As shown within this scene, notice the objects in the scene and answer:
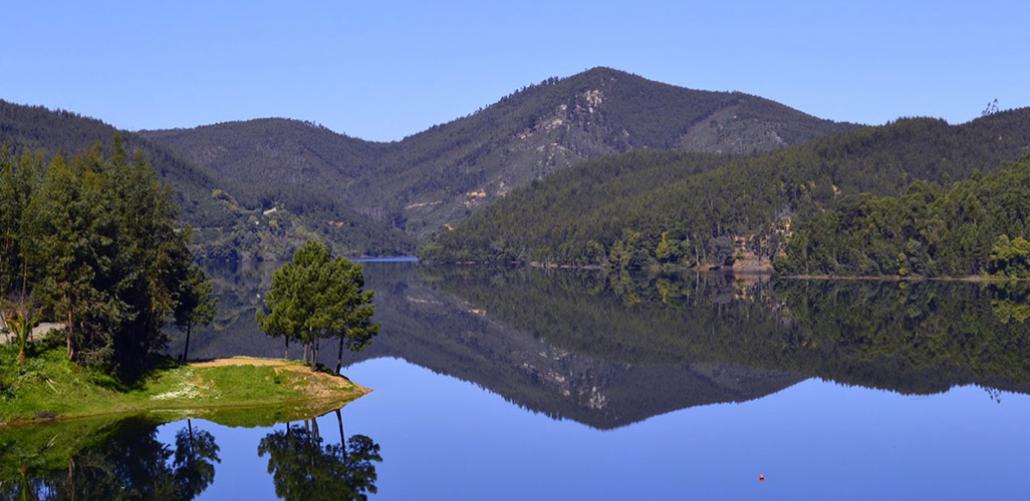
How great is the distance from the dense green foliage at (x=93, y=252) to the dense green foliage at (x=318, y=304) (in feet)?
28.9

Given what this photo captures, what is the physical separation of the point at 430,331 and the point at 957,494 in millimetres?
103012

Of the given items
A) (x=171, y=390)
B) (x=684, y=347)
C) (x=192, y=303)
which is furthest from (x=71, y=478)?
(x=684, y=347)

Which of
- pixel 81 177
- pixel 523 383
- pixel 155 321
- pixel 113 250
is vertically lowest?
pixel 523 383

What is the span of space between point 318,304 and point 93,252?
17.9 m

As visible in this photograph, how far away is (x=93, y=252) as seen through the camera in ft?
244

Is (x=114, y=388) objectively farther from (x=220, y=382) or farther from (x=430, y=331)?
(x=430, y=331)

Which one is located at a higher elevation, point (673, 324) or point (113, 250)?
point (113, 250)

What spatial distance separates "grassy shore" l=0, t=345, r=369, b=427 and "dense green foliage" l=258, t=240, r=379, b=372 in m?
3.08

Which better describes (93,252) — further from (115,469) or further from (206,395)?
(115,469)

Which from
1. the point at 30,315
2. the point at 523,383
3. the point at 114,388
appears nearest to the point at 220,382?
the point at 114,388

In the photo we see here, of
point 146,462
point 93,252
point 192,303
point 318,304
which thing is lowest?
point 146,462

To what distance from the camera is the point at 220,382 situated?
263 ft

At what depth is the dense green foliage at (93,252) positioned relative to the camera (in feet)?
242

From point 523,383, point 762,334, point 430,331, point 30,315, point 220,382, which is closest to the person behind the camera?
point 30,315
